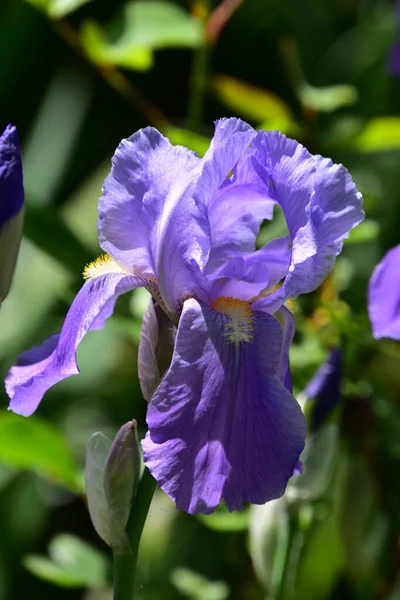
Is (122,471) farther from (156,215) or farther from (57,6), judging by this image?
(57,6)

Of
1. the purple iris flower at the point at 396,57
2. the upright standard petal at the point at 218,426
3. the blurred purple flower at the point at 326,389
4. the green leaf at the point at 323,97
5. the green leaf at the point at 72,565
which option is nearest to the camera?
the upright standard petal at the point at 218,426

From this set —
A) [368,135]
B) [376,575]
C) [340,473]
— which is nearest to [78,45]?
[368,135]

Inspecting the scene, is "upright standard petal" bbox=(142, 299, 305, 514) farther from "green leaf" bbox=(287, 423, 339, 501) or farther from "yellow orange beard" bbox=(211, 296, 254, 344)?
"green leaf" bbox=(287, 423, 339, 501)

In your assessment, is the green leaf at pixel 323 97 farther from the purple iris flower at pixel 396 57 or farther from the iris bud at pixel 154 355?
the iris bud at pixel 154 355

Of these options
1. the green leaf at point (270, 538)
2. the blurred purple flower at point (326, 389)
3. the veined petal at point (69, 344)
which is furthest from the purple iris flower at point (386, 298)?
the veined petal at point (69, 344)

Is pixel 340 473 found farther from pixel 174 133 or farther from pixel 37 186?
pixel 37 186

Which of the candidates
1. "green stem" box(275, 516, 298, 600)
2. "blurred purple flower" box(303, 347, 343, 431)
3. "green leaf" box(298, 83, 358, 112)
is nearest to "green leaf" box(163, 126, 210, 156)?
"green leaf" box(298, 83, 358, 112)
